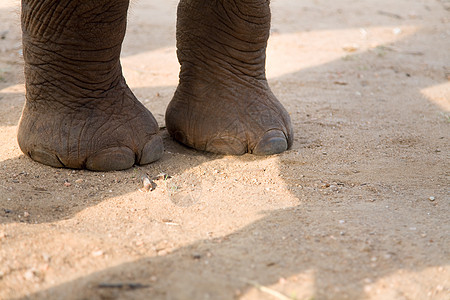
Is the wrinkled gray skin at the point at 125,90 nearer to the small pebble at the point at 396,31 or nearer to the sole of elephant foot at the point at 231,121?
the sole of elephant foot at the point at 231,121

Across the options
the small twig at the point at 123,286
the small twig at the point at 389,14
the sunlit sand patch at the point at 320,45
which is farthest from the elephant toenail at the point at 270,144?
the small twig at the point at 389,14

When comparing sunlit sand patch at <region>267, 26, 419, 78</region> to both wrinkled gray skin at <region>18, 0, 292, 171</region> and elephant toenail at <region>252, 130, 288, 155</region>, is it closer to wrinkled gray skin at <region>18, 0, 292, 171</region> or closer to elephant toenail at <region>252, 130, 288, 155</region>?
wrinkled gray skin at <region>18, 0, 292, 171</region>

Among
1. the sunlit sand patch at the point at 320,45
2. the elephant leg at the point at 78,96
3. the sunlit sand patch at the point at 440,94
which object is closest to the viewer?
the elephant leg at the point at 78,96

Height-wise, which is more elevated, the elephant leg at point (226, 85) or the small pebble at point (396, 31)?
the elephant leg at point (226, 85)

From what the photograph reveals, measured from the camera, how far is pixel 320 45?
5.02 metres

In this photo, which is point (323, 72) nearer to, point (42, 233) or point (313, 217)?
point (313, 217)

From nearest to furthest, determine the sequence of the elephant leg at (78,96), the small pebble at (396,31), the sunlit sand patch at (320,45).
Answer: the elephant leg at (78,96), the sunlit sand patch at (320,45), the small pebble at (396,31)

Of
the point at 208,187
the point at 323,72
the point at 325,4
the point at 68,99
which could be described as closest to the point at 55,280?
the point at 208,187

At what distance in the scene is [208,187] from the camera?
234cm

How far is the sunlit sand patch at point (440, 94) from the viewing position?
3678 mm

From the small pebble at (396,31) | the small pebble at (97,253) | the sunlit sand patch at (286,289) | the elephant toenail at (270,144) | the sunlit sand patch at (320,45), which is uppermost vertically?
the small pebble at (97,253)

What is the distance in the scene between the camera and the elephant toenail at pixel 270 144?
2674 mm

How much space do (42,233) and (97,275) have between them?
0.30 m

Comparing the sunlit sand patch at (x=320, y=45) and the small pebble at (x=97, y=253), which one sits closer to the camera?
the small pebble at (x=97, y=253)
